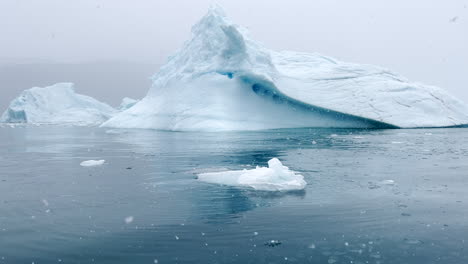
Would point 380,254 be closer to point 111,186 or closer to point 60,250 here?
point 60,250

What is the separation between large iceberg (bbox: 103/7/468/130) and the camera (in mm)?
24734

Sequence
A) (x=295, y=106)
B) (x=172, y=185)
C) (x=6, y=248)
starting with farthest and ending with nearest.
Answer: (x=295, y=106)
(x=172, y=185)
(x=6, y=248)

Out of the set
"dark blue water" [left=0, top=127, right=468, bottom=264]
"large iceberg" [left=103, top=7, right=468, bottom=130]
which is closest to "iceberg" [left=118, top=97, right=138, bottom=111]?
"large iceberg" [left=103, top=7, right=468, bottom=130]

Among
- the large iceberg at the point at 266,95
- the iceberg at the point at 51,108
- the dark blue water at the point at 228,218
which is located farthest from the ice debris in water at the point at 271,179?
the iceberg at the point at 51,108

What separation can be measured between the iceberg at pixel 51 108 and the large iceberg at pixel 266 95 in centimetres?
3183

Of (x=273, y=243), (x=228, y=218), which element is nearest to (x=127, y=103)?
(x=228, y=218)

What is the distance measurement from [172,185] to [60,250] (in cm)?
322

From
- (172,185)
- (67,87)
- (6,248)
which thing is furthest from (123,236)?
(67,87)

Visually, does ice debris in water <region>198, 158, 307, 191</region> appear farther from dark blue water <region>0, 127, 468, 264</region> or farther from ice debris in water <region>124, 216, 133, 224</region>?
ice debris in water <region>124, 216, 133, 224</region>

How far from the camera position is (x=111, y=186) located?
698 centimetres

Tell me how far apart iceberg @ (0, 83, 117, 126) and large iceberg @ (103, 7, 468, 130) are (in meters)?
31.8

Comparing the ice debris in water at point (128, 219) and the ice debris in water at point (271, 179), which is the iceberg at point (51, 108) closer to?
the ice debris in water at point (271, 179)

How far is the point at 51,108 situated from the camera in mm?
58031

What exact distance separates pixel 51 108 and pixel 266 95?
1613 inches
